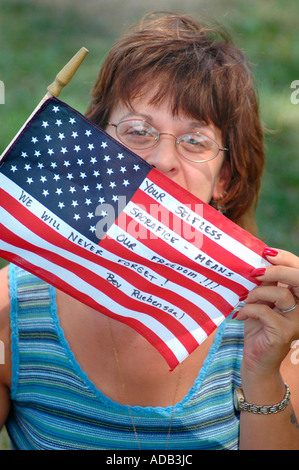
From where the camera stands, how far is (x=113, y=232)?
2.39 m

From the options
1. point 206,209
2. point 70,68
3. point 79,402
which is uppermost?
point 70,68

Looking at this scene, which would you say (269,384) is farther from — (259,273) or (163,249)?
(163,249)

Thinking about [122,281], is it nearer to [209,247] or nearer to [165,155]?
[209,247]

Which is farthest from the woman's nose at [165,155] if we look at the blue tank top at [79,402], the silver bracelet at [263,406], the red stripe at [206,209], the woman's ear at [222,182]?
the silver bracelet at [263,406]

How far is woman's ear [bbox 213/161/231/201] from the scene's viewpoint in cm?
286

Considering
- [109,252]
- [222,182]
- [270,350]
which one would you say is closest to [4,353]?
[109,252]

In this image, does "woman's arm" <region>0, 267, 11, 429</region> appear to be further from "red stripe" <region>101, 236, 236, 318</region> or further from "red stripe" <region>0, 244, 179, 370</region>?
"red stripe" <region>101, 236, 236, 318</region>

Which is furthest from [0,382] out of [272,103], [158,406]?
[272,103]

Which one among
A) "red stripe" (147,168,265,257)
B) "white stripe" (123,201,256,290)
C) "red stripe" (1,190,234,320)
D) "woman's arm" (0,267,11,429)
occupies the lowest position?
"woman's arm" (0,267,11,429)

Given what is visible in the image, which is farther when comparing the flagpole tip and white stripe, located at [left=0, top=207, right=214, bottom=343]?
white stripe, located at [left=0, top=207, right=214, bottom=343]

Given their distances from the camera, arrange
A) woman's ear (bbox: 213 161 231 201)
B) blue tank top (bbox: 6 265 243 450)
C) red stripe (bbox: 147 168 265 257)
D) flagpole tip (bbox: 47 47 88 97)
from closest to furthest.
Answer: flagpole tip (bbox: 47 47 88 97)
red stripe (bbox: 147 168 265 257)
blue tank top (bbox: 6 265 243 450)
woman's ear (bbox: 213 161 231 201)

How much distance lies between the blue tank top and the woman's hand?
277 millimetres

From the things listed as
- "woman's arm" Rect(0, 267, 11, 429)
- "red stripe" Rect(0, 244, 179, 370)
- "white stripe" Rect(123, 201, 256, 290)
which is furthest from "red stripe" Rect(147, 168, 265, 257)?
"woman's arm" Rect(0, 267, 11, 429)

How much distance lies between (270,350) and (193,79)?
3.36 feet
